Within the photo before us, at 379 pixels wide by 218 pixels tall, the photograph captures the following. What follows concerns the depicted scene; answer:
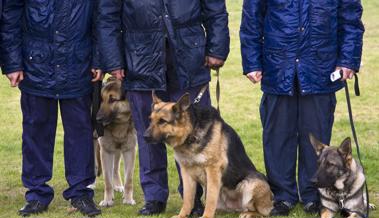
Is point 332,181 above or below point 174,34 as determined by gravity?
below

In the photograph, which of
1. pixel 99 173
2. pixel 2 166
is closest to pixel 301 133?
pixel 99 173

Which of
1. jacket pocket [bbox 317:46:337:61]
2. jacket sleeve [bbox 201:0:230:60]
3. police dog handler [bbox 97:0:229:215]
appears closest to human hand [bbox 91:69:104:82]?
police dog handler [bbox 97:0:229:215]

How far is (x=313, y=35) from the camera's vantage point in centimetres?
604

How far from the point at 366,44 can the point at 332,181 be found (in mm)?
13737

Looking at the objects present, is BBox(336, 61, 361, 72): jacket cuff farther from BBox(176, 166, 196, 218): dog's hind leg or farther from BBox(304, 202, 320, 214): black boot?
BBox(176, 166, 196, 218): dog's hind leg

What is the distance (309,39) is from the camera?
19.8 ft

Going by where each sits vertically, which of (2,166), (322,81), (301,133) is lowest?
(2,166)

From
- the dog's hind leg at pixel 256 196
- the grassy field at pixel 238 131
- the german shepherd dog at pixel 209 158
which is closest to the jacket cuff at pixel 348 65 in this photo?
the german shepherd dog at pixel 209 158

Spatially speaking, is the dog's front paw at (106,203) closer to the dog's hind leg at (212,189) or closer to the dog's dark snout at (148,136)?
the dog's hind leg at (212,189)

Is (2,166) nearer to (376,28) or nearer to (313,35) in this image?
(313,35)

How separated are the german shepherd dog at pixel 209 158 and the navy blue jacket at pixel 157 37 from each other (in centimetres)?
29

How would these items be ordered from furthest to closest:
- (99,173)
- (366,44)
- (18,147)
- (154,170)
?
(366,44), (18,147), (99,173), (154,170)

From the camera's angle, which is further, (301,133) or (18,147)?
(18,147)

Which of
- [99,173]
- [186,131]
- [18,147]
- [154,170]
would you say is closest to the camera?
[186,131]
